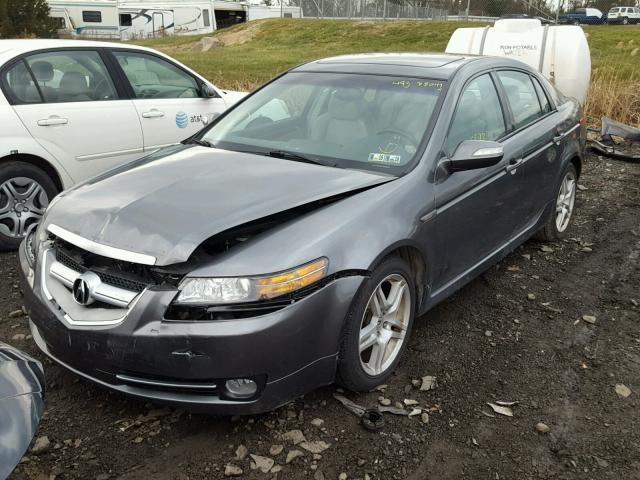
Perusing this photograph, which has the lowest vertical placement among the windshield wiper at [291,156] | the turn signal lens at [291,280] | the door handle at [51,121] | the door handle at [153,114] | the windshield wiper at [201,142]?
the turn signal lens at [291,280]

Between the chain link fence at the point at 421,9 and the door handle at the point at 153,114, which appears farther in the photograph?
the chain link fence at the point at 421,9

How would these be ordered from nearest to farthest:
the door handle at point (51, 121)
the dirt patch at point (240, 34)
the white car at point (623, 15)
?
the door handle at point (51, 121) < the dirt patch at point (240, 34) < the white car at point (623, 15)

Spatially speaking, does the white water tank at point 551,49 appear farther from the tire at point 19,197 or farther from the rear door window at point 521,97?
the tire at point 19,197

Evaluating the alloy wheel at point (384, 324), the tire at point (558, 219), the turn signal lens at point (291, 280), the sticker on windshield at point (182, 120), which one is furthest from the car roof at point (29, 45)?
the tire at point (558, 219)

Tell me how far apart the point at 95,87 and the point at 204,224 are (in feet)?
11.0

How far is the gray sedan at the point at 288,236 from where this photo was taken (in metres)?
2.54

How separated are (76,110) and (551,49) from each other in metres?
6.85

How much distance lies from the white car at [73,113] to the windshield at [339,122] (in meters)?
1.45

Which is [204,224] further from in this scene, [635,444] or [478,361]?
[635,444]

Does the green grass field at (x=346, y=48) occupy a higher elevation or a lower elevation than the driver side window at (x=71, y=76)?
lower

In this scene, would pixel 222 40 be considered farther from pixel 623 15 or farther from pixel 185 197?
pixel 185 197

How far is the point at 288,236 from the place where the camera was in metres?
2.73

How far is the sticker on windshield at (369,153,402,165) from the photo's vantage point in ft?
11.1

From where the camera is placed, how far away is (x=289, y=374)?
2.64 m
